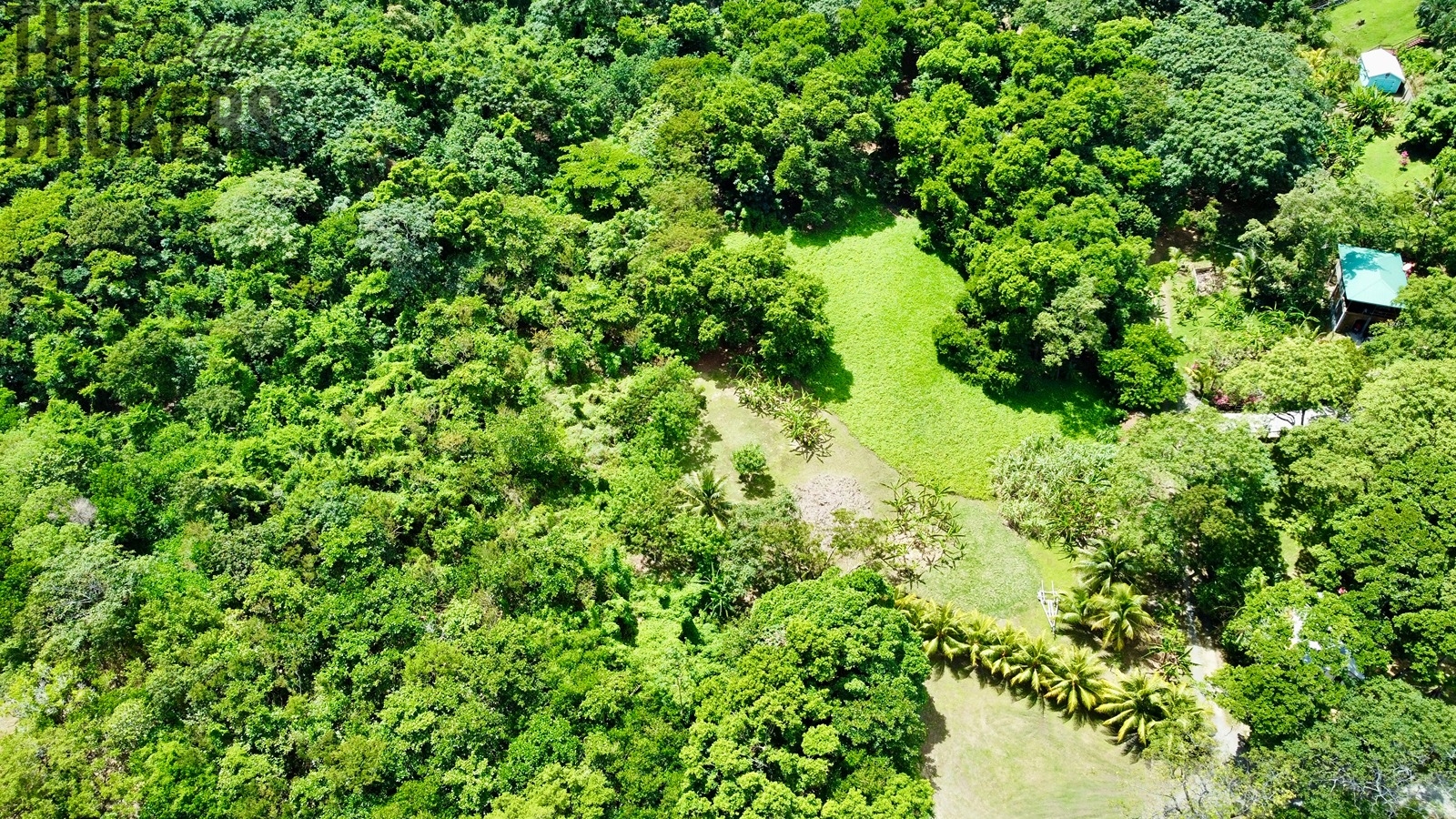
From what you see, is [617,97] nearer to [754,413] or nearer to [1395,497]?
[754,413]

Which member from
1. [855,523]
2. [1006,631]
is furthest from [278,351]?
[1006,631]

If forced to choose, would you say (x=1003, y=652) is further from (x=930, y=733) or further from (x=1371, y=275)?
(x=1371, y=275)

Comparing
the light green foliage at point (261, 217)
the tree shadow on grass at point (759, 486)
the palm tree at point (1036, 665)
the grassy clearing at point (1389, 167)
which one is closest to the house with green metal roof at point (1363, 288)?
the grassy clearing at point (1389, 167)

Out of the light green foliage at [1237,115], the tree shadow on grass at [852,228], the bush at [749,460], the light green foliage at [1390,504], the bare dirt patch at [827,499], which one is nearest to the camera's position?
the light green foliage at [1390,504]

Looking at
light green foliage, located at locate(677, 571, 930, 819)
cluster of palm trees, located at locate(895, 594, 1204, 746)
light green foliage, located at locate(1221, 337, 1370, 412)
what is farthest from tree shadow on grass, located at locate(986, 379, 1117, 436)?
light green foliage, located at locate(677, 571, 930, 819)

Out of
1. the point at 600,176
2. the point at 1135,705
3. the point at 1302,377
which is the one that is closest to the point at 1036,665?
the point at 1135,705

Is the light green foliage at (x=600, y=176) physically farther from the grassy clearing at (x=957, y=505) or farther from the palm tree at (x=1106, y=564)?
the palm tree at (x=1106, y=564)

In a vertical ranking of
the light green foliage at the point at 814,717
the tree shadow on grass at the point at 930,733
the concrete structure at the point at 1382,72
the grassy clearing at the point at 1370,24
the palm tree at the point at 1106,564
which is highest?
the grassy clearing at the point at 1370,24

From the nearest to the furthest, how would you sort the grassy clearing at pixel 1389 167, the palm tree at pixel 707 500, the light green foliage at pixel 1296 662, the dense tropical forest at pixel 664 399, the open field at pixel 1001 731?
the light green foliage at pixel 1296 662
the dense tropical forest at pixel 664 399
the open field at pixel 1001 731
the palm tree at pixel 707 500
the grassy clearing at pixel 1389 167
